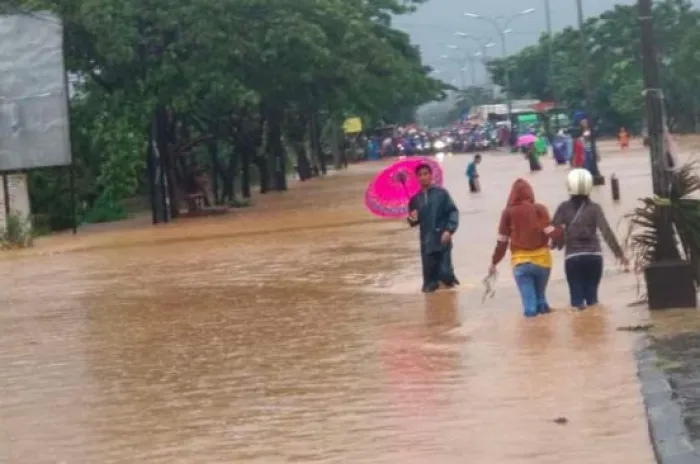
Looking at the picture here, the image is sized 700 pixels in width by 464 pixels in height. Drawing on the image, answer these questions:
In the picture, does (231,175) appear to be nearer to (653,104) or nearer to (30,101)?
(30,101)

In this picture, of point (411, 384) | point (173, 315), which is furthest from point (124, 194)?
point (411, 384)

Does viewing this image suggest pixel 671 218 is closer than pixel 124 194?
Yes

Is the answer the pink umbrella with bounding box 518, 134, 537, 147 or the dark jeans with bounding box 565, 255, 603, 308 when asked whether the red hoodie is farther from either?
the pink umbrella with bounding box 518, 134, 537, 147

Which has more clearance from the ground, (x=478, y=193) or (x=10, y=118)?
(x=10, y=118)

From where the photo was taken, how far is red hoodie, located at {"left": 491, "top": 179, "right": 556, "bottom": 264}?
15203 millimetres

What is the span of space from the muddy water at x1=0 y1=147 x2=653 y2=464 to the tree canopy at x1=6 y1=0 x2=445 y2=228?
49.7 feet

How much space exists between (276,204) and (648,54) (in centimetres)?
3652

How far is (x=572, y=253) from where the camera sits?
49.8 ft

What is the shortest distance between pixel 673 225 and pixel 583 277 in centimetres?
113

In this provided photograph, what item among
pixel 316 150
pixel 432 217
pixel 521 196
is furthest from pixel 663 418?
pixel 316 150

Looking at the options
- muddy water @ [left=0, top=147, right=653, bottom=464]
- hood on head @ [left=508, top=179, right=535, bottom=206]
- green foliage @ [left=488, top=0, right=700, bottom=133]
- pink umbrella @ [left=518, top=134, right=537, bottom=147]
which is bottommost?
muddy water @ [left=0, top=147, right=653, bottom=464]

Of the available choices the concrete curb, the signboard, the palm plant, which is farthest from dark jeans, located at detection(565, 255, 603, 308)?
the signboard

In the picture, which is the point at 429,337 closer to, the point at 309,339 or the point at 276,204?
the point at 309,339

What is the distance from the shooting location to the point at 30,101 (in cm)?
3881
